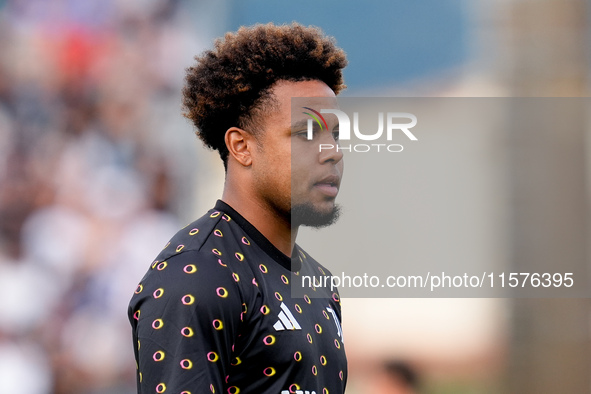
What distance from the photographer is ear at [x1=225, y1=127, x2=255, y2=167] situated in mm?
1791

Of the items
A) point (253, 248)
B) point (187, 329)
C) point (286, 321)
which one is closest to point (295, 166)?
point (253, 248)

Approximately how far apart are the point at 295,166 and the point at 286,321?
15.0 inches

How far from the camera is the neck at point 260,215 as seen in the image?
1777 mm

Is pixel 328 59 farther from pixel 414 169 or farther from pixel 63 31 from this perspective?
pixel 63 31

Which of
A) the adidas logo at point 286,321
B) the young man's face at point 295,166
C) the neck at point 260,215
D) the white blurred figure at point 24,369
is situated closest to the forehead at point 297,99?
the young man's face at point 295,166

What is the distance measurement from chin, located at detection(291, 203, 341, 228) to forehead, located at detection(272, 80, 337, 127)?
206 mm

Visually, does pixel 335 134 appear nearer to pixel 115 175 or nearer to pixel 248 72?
pixel 248 72

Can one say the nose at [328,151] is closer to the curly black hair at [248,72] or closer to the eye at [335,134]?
the eye at [335,134]

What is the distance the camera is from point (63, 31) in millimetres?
4074

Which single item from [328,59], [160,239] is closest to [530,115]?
[328,59]

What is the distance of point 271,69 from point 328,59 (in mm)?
201

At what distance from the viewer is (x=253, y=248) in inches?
67.4

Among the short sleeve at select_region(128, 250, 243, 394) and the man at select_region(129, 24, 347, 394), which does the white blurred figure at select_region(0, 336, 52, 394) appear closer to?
the man at select_region(129, 24, 347, 394)

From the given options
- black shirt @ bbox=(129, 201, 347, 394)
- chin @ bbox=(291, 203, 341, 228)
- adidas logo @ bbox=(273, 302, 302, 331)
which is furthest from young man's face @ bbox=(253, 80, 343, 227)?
adidas logo @ bbox=(273, 302, 302, 331)
